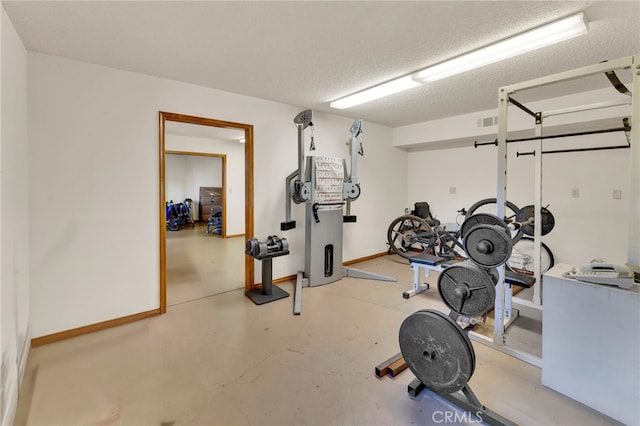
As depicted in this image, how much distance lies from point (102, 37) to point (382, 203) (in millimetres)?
4429

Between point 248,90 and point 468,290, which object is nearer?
point 468,290

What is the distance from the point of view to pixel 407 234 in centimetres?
509

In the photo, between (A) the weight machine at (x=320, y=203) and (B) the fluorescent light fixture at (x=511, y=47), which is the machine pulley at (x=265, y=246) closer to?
(A) the weight machine at (x=320, y=203)

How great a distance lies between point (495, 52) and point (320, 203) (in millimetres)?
2347

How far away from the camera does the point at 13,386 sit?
168cm

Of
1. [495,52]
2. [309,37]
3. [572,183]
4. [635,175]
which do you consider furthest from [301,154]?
[572,183]

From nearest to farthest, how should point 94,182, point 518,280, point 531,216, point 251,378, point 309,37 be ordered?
point 251,378
point 309,37
point 94,182
point 518,280
point 531,216

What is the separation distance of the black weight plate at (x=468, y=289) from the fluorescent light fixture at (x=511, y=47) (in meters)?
1.74

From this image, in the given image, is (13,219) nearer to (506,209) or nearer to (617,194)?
(506,209)

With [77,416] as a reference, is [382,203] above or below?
above

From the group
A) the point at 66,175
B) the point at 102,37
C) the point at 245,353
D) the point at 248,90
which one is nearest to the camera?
the point at 102,37

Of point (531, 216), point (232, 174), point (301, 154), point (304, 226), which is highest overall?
point (232, 174)

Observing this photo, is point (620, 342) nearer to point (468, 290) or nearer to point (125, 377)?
point (468, 290)

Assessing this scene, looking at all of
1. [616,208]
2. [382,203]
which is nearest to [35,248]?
[382,203]
